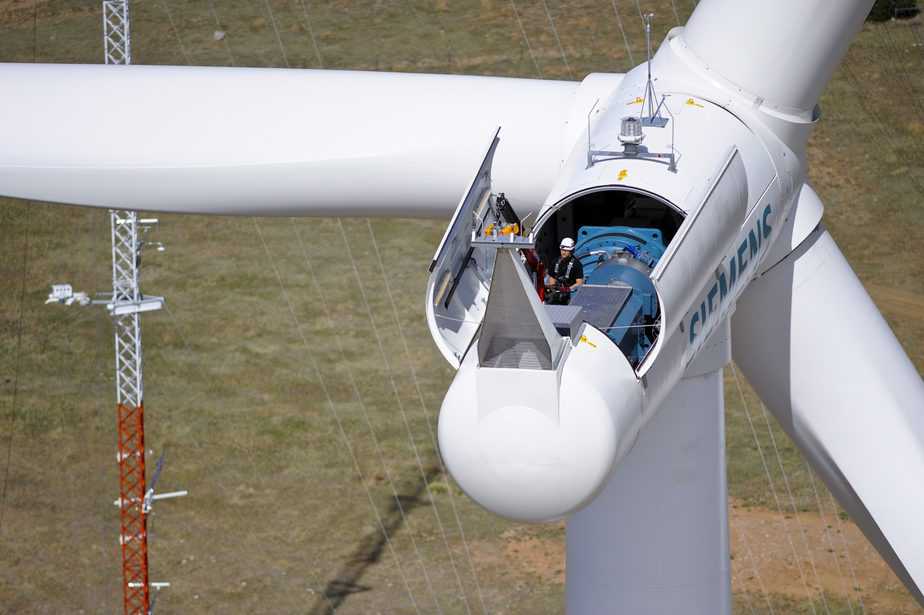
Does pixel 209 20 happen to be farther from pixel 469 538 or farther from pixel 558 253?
pixel 558 253

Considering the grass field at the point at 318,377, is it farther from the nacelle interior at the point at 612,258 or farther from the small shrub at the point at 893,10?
the nacelle interior at the point at 612,258

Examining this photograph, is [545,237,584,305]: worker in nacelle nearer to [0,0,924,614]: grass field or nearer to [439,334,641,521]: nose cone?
[439,334,641,521]: nose cone

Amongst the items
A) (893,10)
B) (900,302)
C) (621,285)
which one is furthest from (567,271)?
(893,10)

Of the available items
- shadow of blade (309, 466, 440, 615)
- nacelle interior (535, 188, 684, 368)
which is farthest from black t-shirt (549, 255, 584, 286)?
shadow of blade (309, 466, 440, 615)

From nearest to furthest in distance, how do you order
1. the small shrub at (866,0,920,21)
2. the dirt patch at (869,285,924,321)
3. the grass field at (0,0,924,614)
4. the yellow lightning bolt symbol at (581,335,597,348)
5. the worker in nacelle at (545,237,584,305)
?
the yellow lightning bolt symbol at (581,335,597,348) < the worker in nacelle at (545,237,584,305) < the grass field at (0,0,924,614) < the dirt patch at (869,285,924,321) < the small shrub at (866,0,920,21)

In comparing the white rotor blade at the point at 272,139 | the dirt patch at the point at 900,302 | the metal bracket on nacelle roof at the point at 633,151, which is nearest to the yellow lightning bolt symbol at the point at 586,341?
the metal bracket on nacelle roof at the point at 633,151
